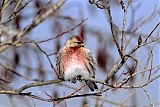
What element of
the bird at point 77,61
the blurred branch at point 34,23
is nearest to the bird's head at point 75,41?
the bird at point 77,61

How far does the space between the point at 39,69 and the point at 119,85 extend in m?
1.66

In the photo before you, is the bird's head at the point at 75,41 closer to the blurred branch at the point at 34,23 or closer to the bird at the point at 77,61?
the bird at the point at 77,61

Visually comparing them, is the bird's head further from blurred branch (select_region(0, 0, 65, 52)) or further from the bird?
blurred branch (select_region(0, 0, 65, 52))

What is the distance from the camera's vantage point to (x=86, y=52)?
3.77m

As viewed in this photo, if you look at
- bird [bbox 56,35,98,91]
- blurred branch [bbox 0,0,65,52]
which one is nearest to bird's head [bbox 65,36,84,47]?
bird [bbox 56,35,98,91]

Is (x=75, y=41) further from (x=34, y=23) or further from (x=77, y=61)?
(x=34, y=23)

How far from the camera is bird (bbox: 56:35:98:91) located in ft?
12.2

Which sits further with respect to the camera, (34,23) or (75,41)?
(34,23)

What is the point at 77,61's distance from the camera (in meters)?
3.75

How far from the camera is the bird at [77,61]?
12.2 feet

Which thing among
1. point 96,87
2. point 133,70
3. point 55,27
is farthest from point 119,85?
point 55,27

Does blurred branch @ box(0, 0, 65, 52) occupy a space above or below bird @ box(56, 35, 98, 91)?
above

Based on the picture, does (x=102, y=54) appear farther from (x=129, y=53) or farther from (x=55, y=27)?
(x=129, y=53)

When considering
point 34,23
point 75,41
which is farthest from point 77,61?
point 34,23
